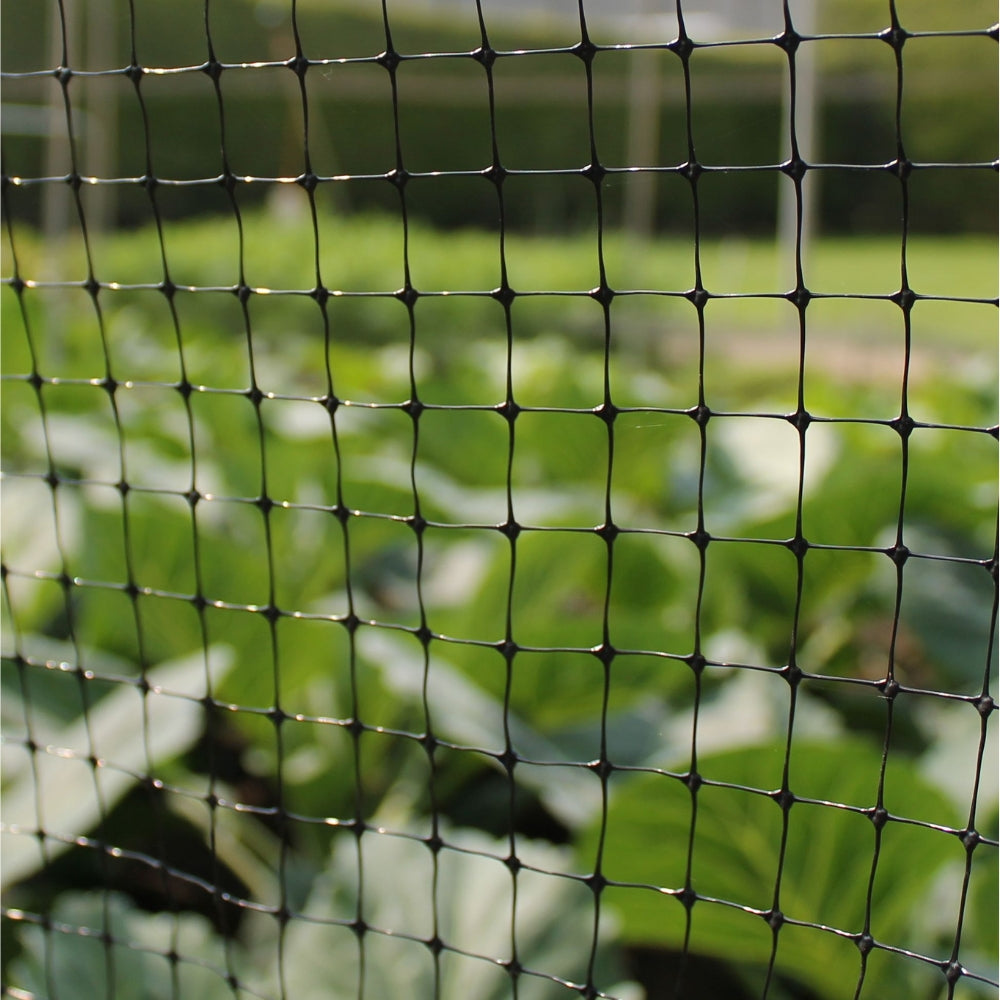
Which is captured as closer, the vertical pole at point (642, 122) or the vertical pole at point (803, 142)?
the vertical pole at point (642, 122)

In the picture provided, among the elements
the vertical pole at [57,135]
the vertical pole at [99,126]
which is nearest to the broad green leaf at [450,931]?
the vertical pole at [57,135]

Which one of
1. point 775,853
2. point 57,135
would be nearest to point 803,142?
point 57,135

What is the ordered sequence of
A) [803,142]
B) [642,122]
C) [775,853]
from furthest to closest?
[803,142]
[642,122]
[775,853]

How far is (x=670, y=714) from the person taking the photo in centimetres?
123

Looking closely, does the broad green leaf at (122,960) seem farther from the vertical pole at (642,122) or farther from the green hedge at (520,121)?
the green hedge at (520,121)

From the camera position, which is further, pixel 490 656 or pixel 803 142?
pixel 803 142

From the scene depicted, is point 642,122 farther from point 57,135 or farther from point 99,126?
point 57,135

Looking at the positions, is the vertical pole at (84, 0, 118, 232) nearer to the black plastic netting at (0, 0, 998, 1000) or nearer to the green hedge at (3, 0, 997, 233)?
the green hedge at (3, 0, 997, 233)

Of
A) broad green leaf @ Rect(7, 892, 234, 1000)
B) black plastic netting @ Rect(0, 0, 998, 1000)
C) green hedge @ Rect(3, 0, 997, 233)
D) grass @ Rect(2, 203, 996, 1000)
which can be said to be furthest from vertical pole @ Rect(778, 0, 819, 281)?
broad green leaf @ Rect(7, 892, 234, 1000)

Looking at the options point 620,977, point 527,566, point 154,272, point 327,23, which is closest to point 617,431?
point 527,566

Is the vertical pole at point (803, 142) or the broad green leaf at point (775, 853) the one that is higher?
the broad green leaf at point (775, 853)

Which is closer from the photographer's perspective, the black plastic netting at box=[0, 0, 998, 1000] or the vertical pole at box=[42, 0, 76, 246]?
the black plastic netting at box=[0, 0, 998, 1000]

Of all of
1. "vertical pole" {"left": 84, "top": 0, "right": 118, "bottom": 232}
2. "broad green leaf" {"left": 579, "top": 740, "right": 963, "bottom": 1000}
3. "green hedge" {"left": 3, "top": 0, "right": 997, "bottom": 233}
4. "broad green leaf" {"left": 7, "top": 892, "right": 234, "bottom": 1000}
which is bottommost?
"green hedge" {"left": 3, "top": 0, "right": 997, "bottom": 233}

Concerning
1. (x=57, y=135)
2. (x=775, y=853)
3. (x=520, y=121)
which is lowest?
(x=520, y=121)
